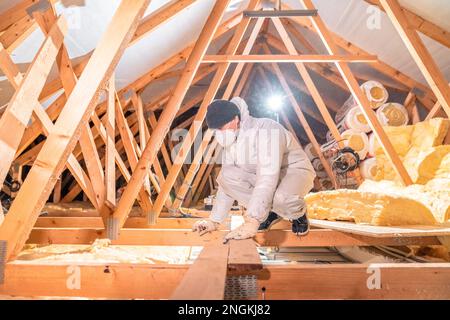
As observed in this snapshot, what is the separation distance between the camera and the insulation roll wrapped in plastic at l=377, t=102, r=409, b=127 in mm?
5484

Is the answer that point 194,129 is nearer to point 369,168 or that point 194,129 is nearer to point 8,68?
point 8,68

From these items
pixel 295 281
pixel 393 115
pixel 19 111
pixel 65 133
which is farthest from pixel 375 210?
pixel 393 115

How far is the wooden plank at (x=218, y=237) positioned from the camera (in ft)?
8.03

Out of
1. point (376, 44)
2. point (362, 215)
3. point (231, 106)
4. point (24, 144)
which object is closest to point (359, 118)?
point (376, 44)

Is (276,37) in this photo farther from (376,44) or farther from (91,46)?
(91,46)

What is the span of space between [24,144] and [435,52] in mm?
5457

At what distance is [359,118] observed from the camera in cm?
581

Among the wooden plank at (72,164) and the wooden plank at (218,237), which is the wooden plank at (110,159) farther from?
the wooden plank at (218,237)

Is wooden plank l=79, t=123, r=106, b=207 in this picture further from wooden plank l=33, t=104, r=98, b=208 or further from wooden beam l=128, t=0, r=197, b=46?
wooden beam l=128, t=0, r=197, b=46

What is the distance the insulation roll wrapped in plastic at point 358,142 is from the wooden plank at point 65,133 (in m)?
4.73

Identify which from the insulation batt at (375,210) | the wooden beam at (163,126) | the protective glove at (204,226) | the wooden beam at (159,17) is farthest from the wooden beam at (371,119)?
the protective glove at (204,226)

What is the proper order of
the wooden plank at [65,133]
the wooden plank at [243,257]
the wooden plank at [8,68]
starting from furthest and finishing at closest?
the wooden plank at [8,68]
the wooden plank at [65,133]
the wooden plank at [243,257]

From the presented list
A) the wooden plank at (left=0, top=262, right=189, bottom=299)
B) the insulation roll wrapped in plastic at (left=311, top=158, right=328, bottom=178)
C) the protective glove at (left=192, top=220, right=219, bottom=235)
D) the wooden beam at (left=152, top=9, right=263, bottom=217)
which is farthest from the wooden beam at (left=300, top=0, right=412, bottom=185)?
the insulation roll wrapped in plastic at (left=311, top=158, right=328, bottom=178)

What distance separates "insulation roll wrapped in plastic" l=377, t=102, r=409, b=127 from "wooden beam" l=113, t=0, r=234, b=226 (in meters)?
3.36
